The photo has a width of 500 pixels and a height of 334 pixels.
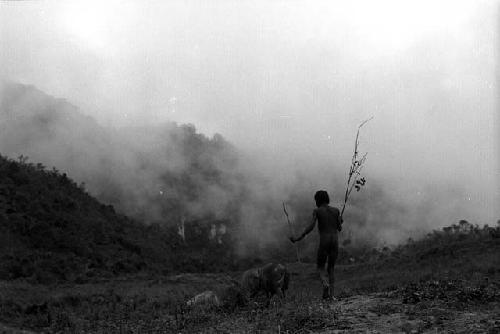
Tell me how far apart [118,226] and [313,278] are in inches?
911

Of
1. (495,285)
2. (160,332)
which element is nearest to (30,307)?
(160,332)

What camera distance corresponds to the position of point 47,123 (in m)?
72.2

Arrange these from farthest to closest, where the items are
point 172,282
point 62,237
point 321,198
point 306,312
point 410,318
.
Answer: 1. point 62,237
2. point 172,282
3. point 321,198
4. point 306,312
5. point 410,318

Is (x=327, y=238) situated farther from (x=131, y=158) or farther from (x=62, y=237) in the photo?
(x=131, y=158)

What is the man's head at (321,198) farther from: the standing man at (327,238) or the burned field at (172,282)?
the burned field at (172,282)

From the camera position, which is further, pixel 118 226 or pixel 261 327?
pixel 118 226

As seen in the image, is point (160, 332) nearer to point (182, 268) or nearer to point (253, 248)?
point (182, 268)

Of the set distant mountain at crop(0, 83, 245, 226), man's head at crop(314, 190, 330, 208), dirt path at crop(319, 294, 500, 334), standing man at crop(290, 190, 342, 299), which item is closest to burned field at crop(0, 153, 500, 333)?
dirt path at crop(319, 294, 500, 334)

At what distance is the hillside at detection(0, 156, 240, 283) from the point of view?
29.6m

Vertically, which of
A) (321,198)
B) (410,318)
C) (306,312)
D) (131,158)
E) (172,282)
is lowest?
(410,318)

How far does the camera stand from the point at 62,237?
35375 millimetres

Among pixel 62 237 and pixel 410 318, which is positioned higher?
pixel 62 237

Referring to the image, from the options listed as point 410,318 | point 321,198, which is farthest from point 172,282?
point 410,318

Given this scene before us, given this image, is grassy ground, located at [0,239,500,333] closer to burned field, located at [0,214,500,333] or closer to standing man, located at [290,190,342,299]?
burned field, located at [0,214,500,333]
